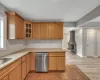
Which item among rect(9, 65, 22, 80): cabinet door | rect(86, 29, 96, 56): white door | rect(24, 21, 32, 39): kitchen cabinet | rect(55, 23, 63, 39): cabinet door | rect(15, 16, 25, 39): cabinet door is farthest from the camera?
rect(86, 29, 96, 56): white door

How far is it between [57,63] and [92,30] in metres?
4.78

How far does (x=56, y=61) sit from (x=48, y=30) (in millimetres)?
1557

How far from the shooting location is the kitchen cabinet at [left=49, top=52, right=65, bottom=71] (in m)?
4.40

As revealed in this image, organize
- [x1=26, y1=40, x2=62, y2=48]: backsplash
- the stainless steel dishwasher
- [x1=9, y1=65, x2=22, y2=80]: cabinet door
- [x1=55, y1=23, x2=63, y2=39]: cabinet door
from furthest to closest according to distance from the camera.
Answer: [x1=26, y1=40, x2=62, y2=48]: backsplash < [x1=55, y1=23, x2=63, y2=39]: cabinet door < the stainless steel dishwasher < [x1=9, y1=65, x2=22, y2=80]: cabinet door

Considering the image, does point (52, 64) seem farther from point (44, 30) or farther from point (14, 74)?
point (14, 74)

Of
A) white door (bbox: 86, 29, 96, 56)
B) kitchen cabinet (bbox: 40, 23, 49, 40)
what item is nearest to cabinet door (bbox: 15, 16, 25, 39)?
kitchen cabinet (bbox: 40, 23, 49, 40)

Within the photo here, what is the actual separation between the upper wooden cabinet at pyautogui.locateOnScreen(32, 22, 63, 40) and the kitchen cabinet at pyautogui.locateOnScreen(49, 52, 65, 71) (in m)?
1.00

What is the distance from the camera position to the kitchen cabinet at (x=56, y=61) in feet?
14.4

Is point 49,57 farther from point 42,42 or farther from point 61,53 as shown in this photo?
point 42,42

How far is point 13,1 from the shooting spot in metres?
2.76

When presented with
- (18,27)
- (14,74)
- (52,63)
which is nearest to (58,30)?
(52,63)

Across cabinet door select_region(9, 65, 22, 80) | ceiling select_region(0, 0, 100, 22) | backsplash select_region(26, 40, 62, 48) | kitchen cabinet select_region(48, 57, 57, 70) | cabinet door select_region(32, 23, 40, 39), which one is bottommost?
kitchen cabinet select_region(48, 57, 57, 70)

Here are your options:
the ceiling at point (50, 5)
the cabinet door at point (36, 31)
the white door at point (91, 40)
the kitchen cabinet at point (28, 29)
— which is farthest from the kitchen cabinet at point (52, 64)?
the white door at point (91, 40)

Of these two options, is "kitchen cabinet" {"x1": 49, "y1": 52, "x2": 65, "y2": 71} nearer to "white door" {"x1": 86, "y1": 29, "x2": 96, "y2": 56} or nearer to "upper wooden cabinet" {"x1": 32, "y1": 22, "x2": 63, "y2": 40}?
"upper wooden cabinet" {"x1": 32, "y1": 22, "x2": 63, "y2": 40}
